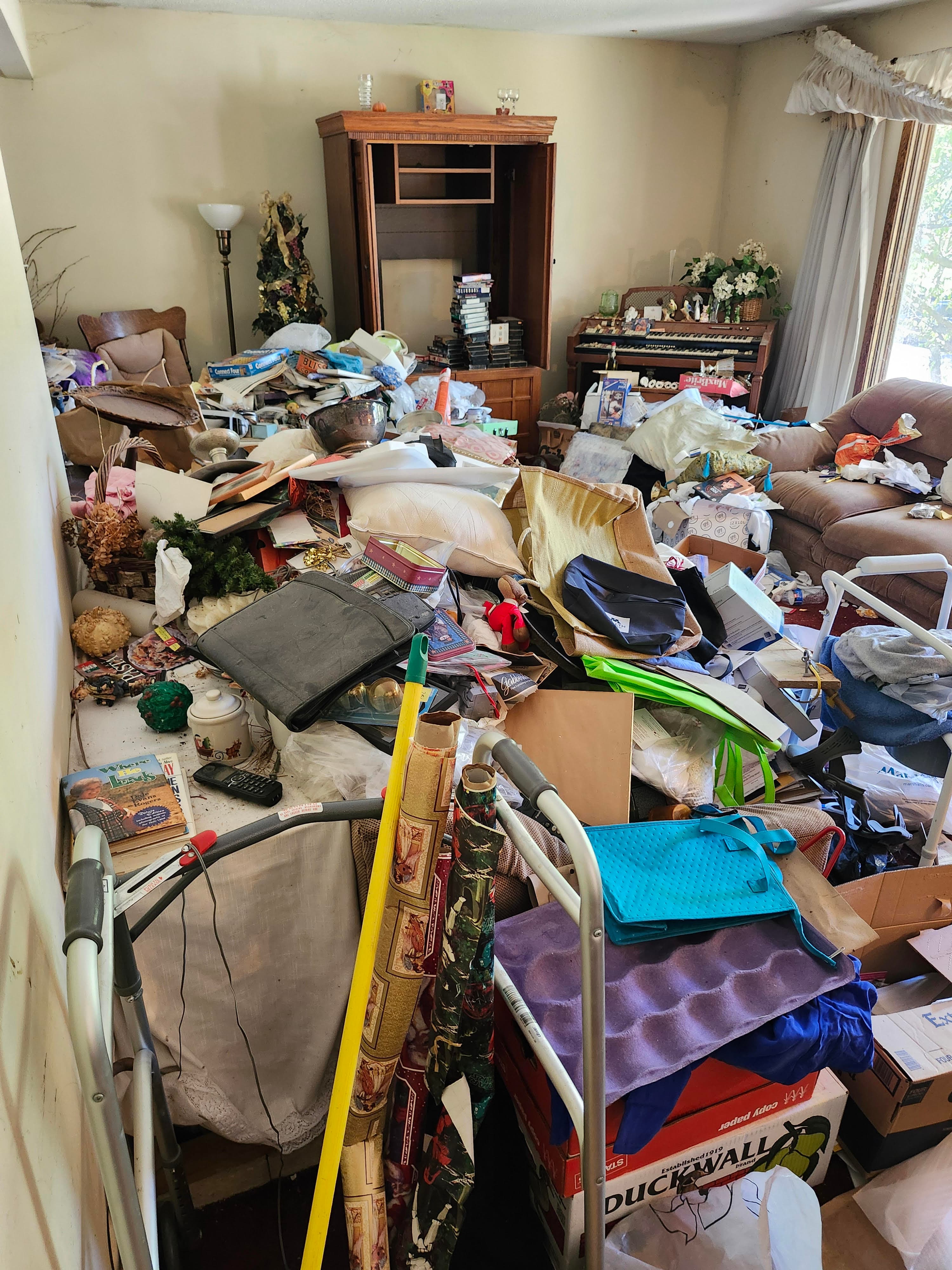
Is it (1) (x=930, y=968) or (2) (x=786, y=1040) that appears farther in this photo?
(1) (x=930, y=968)

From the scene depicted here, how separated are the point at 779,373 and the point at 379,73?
3.00 meters

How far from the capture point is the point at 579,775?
1.65m

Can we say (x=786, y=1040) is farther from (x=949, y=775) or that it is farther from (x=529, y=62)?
(x=529, y=62)

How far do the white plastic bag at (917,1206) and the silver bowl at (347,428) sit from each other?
2.11 m

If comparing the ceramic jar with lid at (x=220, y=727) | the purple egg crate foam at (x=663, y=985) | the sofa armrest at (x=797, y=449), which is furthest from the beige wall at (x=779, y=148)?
the ceramic jar with lid at (x=220, y=727)

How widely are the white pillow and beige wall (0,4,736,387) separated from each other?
10.4 ft

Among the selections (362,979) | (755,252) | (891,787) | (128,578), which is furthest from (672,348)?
(362,979)

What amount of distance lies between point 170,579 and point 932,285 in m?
4.43

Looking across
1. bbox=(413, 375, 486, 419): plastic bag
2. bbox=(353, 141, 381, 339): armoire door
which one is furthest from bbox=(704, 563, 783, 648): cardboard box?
bbox=(353, 141, 381, 339): armoire door

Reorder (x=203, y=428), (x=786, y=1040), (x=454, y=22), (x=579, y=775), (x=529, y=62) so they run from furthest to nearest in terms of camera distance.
Answer: (x=529, y=62) < (x=454, y=22) < (x=203, y=428) < (x=579, y=775) < (x=786, y=1040)

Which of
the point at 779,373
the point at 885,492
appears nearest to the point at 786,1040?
the point at 885,492

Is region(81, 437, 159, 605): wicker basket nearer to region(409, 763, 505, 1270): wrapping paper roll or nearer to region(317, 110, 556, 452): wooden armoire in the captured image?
region(409, 763, 505, 1270): wrapping paper roll

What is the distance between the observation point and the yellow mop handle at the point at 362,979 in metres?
0.97

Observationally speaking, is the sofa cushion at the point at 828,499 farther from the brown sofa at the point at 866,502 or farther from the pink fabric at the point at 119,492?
the pink fabric at the point at 119,492
